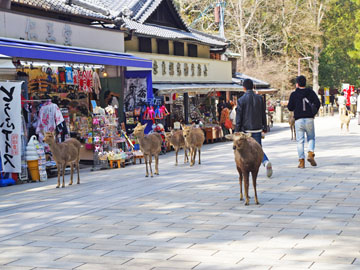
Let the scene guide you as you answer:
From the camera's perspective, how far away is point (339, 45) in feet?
214

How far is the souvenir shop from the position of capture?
13422mm

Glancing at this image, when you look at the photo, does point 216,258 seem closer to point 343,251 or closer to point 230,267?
point 230,267

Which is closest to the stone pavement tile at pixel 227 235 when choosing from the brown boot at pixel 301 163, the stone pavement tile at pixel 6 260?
the stone pavement tile at pixel 6 260

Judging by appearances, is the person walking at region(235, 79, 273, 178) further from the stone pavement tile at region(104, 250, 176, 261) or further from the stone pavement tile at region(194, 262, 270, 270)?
the stone pavement tile at region(194, 262, 270, 270)

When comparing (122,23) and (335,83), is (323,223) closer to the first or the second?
(122,23)

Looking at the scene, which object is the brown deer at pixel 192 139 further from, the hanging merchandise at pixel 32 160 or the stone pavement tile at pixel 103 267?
the stone pavement tile at pixel 103 267

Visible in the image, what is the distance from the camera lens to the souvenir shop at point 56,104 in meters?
13.4

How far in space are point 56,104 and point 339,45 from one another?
54579 mm

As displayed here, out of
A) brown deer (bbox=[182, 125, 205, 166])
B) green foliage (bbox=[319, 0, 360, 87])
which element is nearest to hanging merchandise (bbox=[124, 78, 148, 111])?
brown deer (bbox=[182, 125, 205, 166])

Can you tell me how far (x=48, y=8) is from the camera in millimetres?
17875

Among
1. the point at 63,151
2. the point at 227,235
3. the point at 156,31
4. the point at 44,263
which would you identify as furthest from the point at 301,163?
the point at 156,31

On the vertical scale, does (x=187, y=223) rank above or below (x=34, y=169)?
below

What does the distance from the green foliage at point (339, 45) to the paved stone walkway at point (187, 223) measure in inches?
2007

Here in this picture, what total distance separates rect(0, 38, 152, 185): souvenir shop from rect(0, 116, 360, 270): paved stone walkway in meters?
1.15
